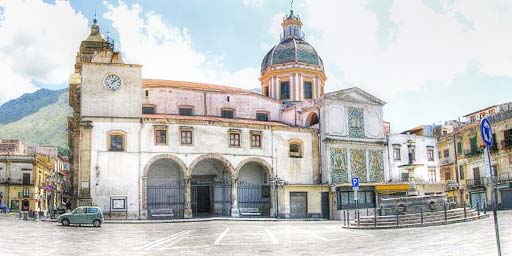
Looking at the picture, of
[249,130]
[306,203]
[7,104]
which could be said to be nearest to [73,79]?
[249,130]

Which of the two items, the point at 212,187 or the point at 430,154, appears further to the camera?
the point at 430,154

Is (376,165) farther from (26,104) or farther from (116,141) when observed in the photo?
(26,104)

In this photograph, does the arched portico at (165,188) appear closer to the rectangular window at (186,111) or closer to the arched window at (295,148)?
the rectangular window at (186,111)

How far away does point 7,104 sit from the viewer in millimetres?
184875

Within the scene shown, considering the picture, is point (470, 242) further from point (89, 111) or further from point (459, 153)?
point (459, 153)

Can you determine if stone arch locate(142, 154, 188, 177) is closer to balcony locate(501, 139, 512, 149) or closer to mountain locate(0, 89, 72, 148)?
balcony locate(501, 139, 512, 149)

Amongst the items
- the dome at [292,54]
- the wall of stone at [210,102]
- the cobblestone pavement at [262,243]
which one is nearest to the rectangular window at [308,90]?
the dome at [292,54]

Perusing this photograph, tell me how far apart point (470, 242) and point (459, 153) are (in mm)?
40148

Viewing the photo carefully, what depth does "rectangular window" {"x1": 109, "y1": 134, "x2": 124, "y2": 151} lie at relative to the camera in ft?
123

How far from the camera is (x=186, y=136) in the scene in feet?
129

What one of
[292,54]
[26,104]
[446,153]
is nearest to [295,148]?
[292,54]

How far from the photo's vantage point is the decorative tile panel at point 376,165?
151 feet

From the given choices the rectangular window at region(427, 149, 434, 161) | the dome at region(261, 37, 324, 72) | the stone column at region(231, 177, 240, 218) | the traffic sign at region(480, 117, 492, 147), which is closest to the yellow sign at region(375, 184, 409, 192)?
the rectangular window at region(427, 149, 434, 161)

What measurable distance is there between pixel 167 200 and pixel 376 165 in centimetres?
1841
